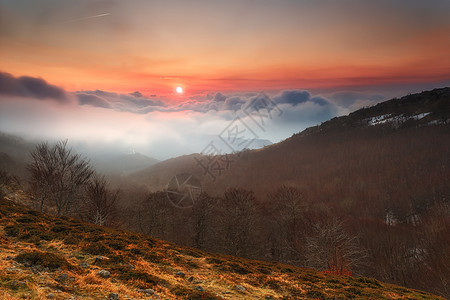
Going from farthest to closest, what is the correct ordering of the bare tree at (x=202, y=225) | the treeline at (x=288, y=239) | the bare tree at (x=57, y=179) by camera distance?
the bare tree at (x=202, y=225), the treeline at (x=288, y=239), the bare tree at (x=57, y=179)

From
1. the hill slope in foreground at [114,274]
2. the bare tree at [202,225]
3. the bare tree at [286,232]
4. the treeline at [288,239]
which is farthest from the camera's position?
the bare tree at [286,232]

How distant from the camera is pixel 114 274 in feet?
40.8

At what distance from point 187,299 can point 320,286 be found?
13069 millimetres

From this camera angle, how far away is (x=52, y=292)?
8.70m

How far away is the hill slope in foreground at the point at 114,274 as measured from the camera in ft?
31.6

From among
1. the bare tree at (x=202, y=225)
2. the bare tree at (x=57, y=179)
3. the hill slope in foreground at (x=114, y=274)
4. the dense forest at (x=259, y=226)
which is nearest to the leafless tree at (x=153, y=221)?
the dense forest at (x=259, y=226)

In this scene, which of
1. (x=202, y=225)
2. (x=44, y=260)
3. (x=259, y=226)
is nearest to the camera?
(x=44, y=260)

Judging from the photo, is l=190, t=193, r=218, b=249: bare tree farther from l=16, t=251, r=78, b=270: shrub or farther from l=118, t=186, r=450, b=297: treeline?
l=16, t=251, r=78, b=270: shrub

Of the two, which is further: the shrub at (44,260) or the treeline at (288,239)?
the treeline at (288,239)

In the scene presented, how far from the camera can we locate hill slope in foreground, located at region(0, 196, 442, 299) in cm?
962

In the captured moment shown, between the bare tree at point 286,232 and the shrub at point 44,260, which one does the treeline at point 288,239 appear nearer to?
the bare tree at point 286,232

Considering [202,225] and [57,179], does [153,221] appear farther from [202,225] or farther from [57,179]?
[57,179]

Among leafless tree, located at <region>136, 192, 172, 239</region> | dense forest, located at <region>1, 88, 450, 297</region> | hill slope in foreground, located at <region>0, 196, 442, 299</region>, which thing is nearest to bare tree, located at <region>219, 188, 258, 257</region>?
dense forest, located at <region>1, 88, 450, 297</region>

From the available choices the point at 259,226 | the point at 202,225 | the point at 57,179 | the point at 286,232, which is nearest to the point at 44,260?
the point at 57,179
